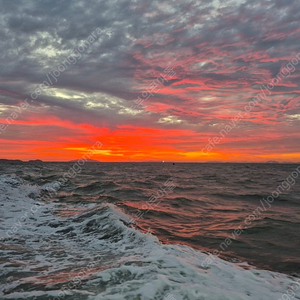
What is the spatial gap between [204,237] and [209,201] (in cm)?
897

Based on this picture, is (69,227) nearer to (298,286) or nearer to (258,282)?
(258,282)

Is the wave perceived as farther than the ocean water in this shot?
No

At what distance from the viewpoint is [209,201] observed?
18.2 m

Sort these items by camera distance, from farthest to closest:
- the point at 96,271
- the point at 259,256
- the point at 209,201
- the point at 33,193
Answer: the point at 33,193 < the point at 209,201 < the point at 259,256 < the point at 96,271

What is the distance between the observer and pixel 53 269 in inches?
234

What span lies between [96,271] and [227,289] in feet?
9.45

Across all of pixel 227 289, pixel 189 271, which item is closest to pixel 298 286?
pixel 227 289

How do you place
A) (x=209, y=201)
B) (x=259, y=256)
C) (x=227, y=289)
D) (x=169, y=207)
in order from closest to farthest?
(x=227, y=289) → (x=259, y=256) → (x=169, y=207) → (x=209, y=201)

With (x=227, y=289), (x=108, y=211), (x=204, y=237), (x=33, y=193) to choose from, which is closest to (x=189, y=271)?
(x=227, y=289)

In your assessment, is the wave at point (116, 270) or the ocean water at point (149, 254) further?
the ocean water at point (149, 254)

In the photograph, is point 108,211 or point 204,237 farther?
point 108,211

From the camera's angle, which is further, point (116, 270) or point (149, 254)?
point (149, 254)

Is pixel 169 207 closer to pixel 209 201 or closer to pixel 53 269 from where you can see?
pixel 209 201

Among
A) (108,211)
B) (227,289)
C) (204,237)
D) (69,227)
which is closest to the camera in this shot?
(227,289)
